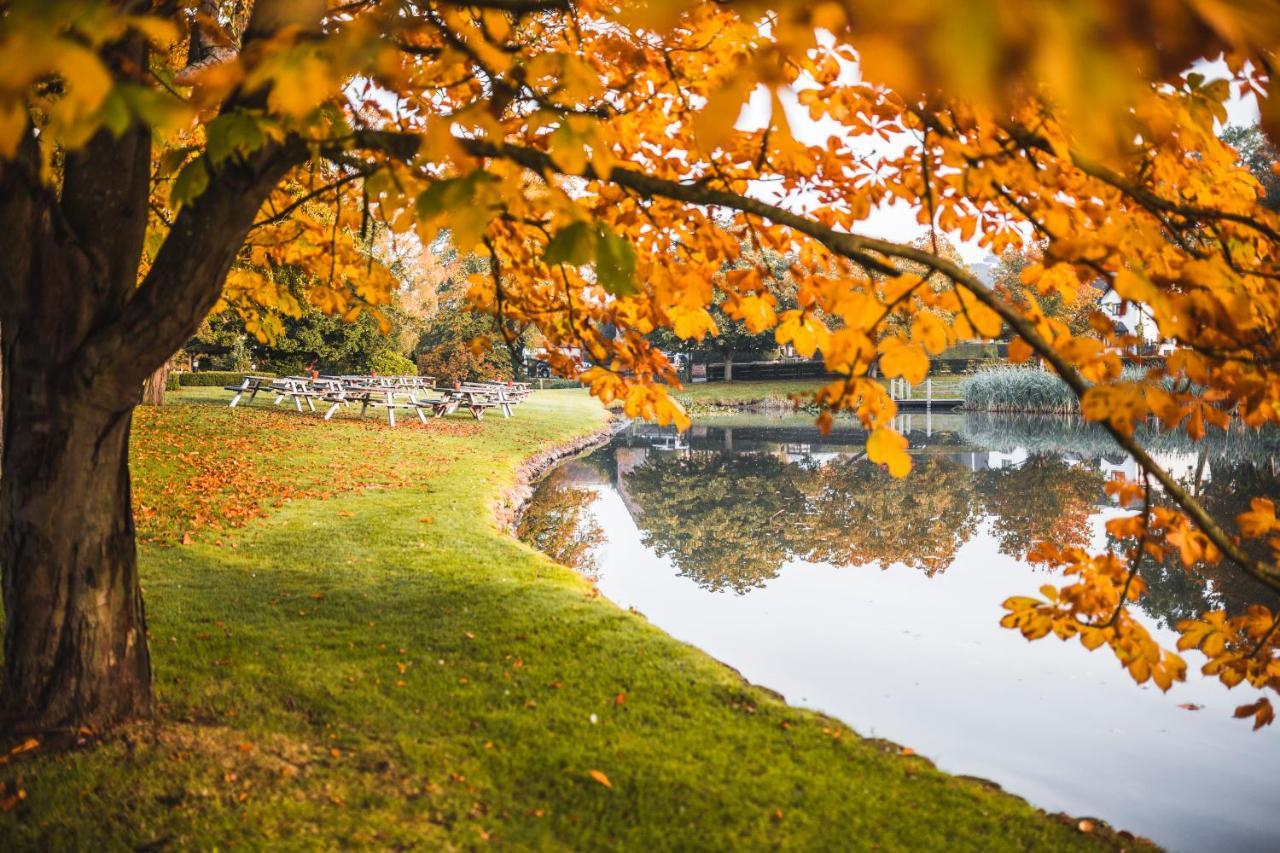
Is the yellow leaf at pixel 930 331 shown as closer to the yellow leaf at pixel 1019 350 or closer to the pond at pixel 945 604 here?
the yellow leaf at pixel 1019 350

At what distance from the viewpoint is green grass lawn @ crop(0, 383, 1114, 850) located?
11.0ft

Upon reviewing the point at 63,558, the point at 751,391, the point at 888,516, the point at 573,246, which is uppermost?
the point at 751,391

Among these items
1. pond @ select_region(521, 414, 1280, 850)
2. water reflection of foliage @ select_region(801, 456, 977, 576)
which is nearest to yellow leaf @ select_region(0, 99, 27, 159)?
pond @ select_region(521, 414, 1280, 850)

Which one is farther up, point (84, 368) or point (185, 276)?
point (185, 276)

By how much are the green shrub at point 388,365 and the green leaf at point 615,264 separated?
98.8 feet

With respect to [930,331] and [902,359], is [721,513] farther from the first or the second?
[902,359]

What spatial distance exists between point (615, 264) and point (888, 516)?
1236 cm

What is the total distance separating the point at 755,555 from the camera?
10.9 meters

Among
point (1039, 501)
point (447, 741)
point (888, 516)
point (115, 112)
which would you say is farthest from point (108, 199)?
point (1039, 501)

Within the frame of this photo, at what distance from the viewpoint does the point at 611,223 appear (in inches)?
159

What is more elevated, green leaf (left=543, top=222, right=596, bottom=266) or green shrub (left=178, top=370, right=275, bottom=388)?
green shrub (left=178, top=370, right=275, bottom=388)

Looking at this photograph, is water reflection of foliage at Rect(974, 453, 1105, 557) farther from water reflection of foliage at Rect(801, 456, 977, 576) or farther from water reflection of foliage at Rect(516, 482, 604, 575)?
water reflection of foliage at Rect(516, 482, 604, 575)

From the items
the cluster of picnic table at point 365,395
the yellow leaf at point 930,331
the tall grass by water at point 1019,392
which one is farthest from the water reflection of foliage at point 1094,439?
the yellow leaf at point 930,331

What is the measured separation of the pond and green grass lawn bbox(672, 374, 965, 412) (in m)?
20.4
